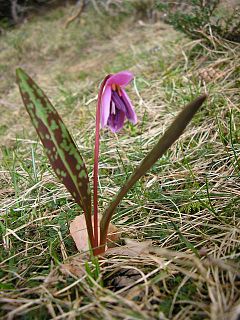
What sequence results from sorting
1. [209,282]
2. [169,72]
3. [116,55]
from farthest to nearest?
[116,55]
[169,72]
[209,282]

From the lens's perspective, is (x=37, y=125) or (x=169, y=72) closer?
(x=37, y=125)

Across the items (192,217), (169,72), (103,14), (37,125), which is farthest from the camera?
(103,14)

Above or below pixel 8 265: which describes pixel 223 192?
below

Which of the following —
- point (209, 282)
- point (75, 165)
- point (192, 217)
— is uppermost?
point (75, 165)

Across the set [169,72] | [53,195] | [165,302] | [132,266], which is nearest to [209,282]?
[165,302]

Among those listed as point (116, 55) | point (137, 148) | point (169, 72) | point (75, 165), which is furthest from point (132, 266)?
point (116, 55)

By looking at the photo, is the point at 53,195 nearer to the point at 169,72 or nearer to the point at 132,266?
the point at 132,266
